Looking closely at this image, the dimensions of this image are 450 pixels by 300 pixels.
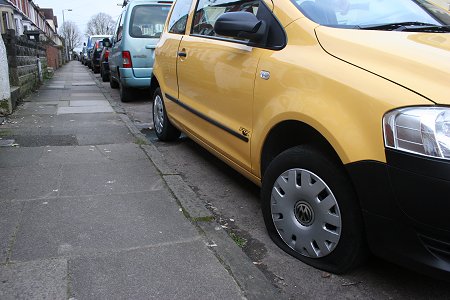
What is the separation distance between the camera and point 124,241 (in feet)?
9.52

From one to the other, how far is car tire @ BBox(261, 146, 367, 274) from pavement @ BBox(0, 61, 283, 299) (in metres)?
0.33

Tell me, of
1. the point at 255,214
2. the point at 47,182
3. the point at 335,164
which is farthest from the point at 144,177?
the point at 335,164

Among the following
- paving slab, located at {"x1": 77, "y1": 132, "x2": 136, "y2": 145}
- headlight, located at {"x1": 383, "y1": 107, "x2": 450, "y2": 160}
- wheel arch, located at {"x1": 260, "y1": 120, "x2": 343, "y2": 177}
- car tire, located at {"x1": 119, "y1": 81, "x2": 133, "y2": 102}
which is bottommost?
paving slab, located at {"x1": 77, "y1": 132, "x2": 136, "y2": 145}

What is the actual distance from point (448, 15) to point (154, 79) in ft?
12.0

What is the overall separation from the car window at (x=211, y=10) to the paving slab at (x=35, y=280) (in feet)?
7.46

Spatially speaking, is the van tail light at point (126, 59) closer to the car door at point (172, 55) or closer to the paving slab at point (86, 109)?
the paving slab at point (86, 109)

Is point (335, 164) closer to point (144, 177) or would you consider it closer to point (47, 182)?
point (144, 177)

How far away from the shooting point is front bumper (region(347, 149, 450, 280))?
6.21 ft

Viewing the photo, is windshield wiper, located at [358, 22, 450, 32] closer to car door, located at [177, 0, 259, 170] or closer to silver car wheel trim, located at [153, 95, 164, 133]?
car door, located at [177, 0, 259, 170]

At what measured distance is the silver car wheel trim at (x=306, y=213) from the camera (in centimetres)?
241

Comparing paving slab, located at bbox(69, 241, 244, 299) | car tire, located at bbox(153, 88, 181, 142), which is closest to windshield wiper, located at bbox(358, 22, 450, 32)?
paving slab, located at bbox(69, 241, 244, 299)

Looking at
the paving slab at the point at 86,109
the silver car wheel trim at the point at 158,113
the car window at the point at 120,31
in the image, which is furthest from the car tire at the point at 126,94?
the silver car wheel trim at the point at 158,113

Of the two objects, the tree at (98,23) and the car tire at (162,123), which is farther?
the tree at (98,23)

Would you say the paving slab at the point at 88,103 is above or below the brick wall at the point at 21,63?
below
